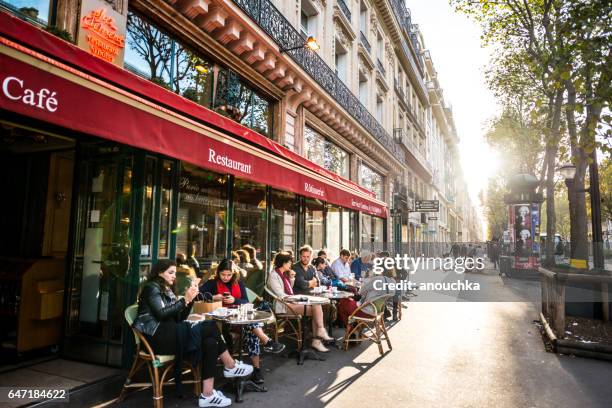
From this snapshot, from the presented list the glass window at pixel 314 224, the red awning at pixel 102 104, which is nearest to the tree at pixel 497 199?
the glass window at pixel 314 224

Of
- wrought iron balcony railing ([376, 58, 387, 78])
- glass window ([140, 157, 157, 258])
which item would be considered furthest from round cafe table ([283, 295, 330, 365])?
wrought iron balcony railing ([376, 58, 387, 78])

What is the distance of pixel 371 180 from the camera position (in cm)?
1839

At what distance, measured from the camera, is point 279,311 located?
631 centimetres

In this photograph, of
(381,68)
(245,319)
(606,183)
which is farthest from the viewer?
(606,183)

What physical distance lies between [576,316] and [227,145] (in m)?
7.65

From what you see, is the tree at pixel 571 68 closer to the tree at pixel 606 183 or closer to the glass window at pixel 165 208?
the glass window at pixel 165 208

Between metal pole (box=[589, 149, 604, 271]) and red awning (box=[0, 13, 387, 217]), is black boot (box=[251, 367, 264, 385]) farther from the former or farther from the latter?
metal pole (box=[589, 149, 604, 271])

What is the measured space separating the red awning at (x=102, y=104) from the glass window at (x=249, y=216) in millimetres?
2377

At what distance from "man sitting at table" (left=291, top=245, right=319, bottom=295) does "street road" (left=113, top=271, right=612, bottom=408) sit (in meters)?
1.14

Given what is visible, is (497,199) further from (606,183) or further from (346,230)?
(346,230)

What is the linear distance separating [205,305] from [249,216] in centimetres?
355

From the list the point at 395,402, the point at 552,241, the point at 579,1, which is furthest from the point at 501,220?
the point at 395,402

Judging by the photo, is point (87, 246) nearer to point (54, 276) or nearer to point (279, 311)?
point (54, 276)

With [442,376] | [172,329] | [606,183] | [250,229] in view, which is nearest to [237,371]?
[172,329]
